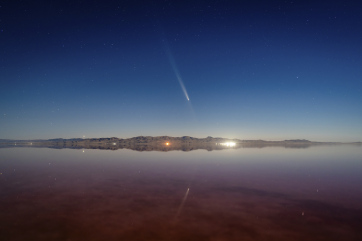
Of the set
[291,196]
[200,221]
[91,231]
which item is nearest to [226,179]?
[291,196]

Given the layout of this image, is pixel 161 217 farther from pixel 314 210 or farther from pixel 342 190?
pixel 342 190

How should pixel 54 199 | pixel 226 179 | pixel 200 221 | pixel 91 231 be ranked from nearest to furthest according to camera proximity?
pixel 91 231
pixel 200 221
pixel 54 199
pixel 226 179

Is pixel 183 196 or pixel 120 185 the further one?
pixel 120 185

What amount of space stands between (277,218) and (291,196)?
527cm

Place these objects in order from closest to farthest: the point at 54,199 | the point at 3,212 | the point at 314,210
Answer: the point at 3,212 < the point at 314,210 < the point at 54,199

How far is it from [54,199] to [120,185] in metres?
5.40

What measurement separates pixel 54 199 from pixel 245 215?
12.0 metres

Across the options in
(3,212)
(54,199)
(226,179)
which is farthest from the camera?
(226,179)

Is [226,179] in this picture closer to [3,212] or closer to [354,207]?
[354,207]

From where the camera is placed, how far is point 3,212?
11.2m

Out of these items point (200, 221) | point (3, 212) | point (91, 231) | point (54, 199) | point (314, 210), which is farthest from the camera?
point (54, 199)

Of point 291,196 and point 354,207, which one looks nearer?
point 354,207

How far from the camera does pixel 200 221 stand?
10.4 m

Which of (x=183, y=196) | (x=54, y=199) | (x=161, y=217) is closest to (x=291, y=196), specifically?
(x=183, y=196)
